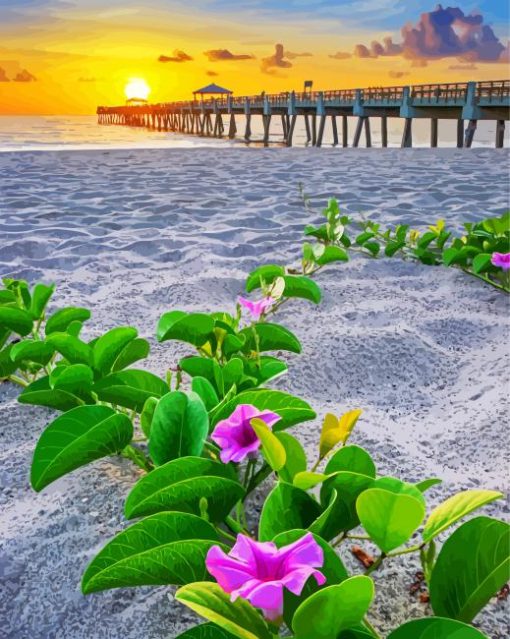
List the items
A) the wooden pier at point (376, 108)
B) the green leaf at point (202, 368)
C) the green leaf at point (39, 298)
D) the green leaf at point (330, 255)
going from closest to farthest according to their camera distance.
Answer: the green leaf at point (202, 368) < the green leaf at point (39, 298) < the green leaf at point (330, 255) < the wooden pier at point (376, 108)

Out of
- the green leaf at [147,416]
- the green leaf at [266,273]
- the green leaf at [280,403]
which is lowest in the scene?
the green leaf at [147,416]

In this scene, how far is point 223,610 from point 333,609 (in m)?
0.10

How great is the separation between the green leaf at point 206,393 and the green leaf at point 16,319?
1.90 ft

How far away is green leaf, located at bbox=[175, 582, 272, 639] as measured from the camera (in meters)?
0.59

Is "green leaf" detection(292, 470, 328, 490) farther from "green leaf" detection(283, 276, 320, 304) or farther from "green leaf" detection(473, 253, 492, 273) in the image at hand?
"green leaf" detection(473, 253, 492, 273)

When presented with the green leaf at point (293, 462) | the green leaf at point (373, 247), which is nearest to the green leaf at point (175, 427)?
the green leaf at point (293, 462)

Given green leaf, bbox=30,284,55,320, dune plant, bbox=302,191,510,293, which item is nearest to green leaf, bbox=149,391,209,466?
green leaf, bbox=30,284,55,320

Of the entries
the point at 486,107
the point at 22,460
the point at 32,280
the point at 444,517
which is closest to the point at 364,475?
the point at 444,517

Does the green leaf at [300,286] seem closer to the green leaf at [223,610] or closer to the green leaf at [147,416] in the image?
the green leaf at [147,416]

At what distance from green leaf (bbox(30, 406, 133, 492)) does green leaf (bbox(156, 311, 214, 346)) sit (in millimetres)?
351

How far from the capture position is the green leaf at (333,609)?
586 mm

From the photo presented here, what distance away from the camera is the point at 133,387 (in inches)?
45.6

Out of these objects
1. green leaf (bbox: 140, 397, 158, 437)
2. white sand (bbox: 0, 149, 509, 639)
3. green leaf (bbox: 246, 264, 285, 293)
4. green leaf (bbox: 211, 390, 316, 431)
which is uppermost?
green leaf (bbox: 246, 264, 285, 293)

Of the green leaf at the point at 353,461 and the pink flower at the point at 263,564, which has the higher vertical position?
the pink flower at the point at 263,564
